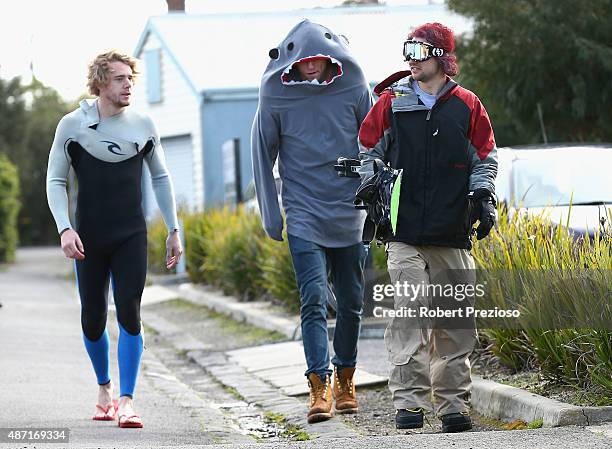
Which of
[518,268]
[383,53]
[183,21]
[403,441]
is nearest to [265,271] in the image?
[518,268]

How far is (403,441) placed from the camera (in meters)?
5.48

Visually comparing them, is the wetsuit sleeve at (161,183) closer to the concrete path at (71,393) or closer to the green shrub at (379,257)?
the concrete path at (71,393)

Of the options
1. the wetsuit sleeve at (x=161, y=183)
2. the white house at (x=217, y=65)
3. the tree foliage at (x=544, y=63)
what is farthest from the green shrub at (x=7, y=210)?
the wetsuit sleeve at (x=161, y=183)

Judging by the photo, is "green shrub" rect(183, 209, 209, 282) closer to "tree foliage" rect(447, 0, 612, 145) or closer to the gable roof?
"tree foliage" rect(447, 0, 612, 145)

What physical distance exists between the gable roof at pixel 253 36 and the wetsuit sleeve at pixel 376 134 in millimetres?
19921

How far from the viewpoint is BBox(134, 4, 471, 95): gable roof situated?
26.9 m

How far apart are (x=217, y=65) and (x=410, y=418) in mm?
22001

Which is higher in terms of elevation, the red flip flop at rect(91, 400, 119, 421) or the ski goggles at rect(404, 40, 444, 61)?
the ski goggles at rect(404, 40, 444, 61)

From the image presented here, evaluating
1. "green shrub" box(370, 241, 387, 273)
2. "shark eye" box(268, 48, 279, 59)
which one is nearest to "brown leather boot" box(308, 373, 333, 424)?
"shark eye" box(268, 48, 279, 59)

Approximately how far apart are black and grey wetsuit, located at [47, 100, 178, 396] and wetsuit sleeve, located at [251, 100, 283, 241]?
0.63 m

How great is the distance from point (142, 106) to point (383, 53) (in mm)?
6897

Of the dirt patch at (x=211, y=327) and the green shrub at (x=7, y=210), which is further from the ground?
the dirt patch at (x=211, y=327)

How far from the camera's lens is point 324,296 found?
23.0 feet

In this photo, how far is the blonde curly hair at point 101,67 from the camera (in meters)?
6.93
